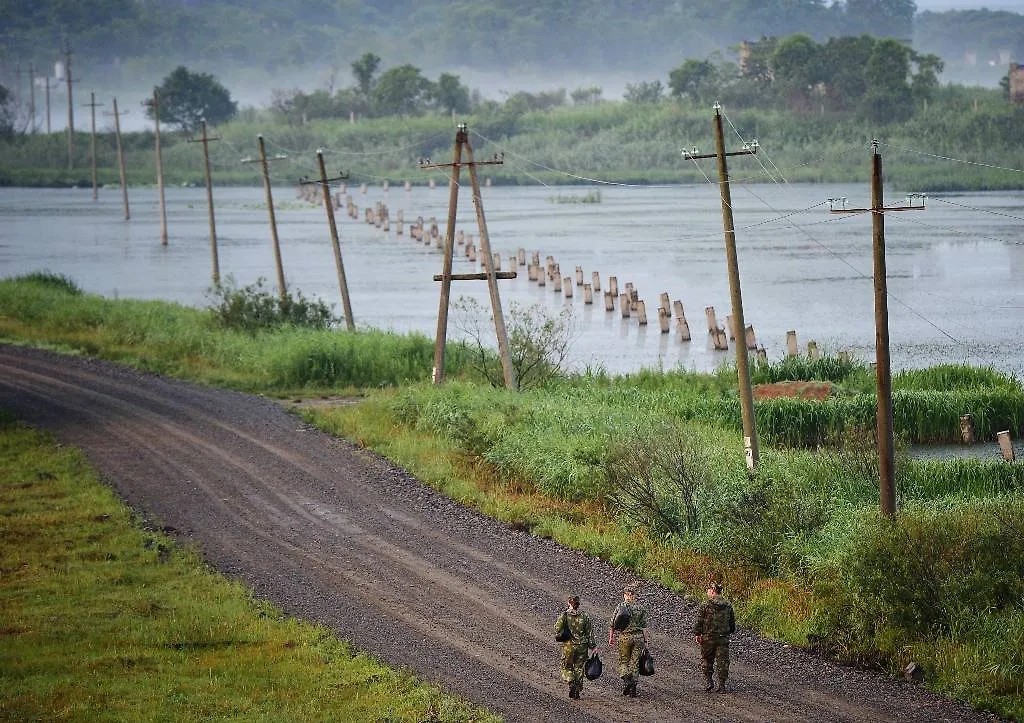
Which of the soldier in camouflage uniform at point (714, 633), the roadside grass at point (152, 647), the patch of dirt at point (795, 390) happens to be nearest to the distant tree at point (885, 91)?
the patch of dirt at point (795, 390)

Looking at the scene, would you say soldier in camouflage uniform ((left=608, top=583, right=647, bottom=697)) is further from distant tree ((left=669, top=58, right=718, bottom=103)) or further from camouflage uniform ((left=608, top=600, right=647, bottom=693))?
distant tree ((left=669, top=58, right=718, bottom=103))

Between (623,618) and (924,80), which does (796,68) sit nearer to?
(924,80)

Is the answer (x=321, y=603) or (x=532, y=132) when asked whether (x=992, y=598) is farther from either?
(x=532, y=132)

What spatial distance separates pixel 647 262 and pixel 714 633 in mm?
72496

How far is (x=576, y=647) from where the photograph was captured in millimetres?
17609

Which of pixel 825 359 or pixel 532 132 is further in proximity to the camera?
pixel 532 132

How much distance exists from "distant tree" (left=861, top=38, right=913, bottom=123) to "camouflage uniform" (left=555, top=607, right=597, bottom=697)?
494ft

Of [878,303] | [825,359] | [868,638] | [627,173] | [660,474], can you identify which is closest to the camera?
[868,638]

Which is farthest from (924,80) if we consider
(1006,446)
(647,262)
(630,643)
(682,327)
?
(630,643)

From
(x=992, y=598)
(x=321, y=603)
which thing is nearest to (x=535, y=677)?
(x=321, y=603)

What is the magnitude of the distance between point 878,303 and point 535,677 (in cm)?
866

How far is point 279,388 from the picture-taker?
42.4 metres

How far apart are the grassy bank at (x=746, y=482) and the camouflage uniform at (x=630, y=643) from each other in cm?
328

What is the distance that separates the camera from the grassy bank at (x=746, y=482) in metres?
20.0
